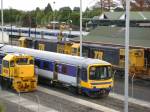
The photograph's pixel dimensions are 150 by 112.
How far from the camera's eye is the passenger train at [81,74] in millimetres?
30312

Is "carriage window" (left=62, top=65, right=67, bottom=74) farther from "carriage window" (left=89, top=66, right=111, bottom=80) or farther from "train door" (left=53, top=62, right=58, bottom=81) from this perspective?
"carriage window" (left=89, top=66, right=111, bottom=80)

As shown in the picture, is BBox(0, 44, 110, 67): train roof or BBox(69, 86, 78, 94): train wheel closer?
BBox(0, 44, 110, 67): train roof

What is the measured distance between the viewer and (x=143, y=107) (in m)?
28.2

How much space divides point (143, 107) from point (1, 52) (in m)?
13.2

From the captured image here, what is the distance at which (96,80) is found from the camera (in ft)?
99.5

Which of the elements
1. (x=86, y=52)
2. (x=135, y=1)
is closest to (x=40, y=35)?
(x=135, y=1)

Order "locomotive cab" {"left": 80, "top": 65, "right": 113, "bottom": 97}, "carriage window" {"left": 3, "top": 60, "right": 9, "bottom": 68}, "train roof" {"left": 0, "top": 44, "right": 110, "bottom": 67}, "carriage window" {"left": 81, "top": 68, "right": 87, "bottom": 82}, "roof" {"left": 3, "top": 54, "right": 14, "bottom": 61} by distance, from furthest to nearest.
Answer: "carriage window" {"left": 3, "top": 60, "right": 9, "bottom": 68}
"roof" {"left": 3, "top": 54, "right": 14, "bottom": 61}
"train roof" {"left": 0, "top": 44, "right": 110, "bottom": 67}
"carriage window" {"left": 81, "top": 68, "right": 87, "bottom": 82}
"locomotive cab" {"left": 80, "top": 65, "right": 113, "bottom": 97}

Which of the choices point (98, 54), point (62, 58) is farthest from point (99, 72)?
point (98, 54)

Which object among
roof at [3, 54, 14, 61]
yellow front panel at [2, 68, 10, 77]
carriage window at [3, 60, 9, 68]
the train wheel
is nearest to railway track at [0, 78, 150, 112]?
the train wheel

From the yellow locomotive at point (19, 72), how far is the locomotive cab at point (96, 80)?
13.0ft

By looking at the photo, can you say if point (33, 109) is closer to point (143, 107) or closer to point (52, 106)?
point (52, 106)

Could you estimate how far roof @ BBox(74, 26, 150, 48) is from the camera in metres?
44.8

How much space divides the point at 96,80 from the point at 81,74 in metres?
1.18

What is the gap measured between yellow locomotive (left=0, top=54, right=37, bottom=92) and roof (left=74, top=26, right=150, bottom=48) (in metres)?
13.1
